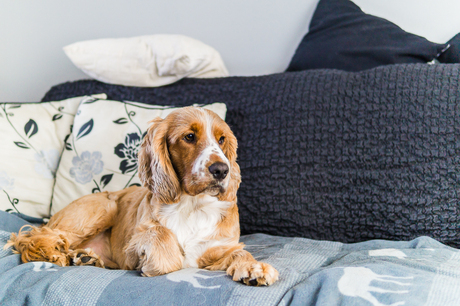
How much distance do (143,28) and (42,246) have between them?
218cm

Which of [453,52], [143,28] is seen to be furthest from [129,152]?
[453,52]

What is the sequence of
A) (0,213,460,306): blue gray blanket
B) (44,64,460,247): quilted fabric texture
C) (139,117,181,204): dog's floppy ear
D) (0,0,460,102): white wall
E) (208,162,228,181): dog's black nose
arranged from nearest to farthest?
(0,213,460,306): blue gray blanket, (208,162,228,181): dog's black nose, (139,117,181,204): dog's floppy ear, (44,64,460,247): quilted fabric texture, (0,0,460,102): white wall

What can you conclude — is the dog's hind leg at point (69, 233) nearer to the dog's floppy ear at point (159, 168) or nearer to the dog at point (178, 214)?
the dog at point (178, 214)

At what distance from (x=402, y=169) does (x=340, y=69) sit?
85cm

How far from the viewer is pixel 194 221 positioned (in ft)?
5.04

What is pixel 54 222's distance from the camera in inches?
69.0

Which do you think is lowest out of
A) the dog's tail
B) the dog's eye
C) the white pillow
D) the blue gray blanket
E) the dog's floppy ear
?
the dog's tail

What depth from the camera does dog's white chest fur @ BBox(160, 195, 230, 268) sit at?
1.51 metres

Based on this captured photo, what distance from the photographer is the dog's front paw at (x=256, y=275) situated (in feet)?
3.96

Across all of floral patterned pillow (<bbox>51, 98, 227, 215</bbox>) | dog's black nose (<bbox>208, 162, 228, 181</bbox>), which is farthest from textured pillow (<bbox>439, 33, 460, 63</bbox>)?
dog's black nose (<bbox>208, 162, 228, 181</bbox>)

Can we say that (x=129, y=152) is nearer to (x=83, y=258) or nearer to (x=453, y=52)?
(x=83, y=258)

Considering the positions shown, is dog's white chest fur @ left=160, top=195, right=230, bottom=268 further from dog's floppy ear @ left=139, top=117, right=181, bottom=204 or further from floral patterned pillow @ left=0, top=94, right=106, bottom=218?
floral patterned pillow @ left=0, top=94, right=106, bottom=218

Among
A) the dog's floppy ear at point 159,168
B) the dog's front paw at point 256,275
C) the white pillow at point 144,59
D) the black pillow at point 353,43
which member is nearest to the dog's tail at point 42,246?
the dog's floppy ear at point 159,168

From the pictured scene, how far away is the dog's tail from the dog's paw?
27 millimetres
